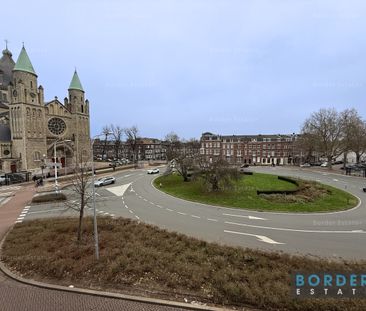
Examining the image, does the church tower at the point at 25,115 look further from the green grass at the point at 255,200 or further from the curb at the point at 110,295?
the curb at the point at 110,295

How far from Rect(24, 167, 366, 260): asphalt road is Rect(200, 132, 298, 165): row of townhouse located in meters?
70.2

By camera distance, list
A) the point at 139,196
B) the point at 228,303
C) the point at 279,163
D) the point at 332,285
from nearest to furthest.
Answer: the point at 228,303
the point at 332,285
the point at 139,196
the point at 279,163

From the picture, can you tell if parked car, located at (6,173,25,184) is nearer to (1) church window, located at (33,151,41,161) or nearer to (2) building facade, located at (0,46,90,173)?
(2) building facade, located at (0,46,90,173)

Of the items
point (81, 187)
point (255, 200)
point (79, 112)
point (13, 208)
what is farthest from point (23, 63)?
point (255, 200)

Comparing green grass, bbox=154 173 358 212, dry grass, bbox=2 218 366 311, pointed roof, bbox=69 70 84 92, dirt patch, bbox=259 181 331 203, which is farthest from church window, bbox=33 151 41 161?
dirt patch, bbox=259 181 331 203

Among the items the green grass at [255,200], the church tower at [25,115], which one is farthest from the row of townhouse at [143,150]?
the green grass at [255,200]

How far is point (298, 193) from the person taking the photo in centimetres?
2680

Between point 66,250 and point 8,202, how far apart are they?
20.9m

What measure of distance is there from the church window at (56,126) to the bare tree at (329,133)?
6756 centimetres

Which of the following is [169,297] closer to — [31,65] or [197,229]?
[197,229]

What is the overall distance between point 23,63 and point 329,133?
250 feet

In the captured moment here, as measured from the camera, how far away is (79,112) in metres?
63.6

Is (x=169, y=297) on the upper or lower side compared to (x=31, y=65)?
lower

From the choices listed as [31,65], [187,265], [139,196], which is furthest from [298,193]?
[31,65]
